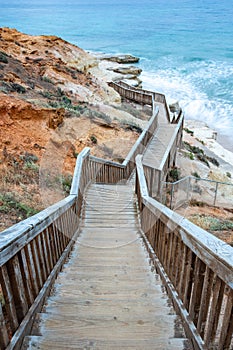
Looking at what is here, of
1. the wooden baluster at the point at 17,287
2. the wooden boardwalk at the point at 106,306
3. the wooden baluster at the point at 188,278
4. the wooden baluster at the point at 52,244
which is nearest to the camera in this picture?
the wooden baluster at the point at 17,287

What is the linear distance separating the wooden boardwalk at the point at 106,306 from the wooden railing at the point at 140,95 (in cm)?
1387

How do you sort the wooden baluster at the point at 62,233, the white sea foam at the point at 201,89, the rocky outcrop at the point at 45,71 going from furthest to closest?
the white sea foam at the point at 201,89 < the rocky outcrop at the point at 45,71 < the wooden baluster at the point at 62,233

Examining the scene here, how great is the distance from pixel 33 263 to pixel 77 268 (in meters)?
1.33

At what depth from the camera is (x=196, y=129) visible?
82.5ft

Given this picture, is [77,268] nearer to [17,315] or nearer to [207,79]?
[17,315]

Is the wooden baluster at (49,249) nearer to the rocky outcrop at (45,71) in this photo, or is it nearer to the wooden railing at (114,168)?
the wooden railing at (114,168)

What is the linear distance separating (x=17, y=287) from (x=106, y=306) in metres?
1.04

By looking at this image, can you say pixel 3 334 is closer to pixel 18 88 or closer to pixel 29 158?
pixel 29 158

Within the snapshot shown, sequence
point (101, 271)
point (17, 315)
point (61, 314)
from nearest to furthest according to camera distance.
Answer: point (17, 315), point (61, 314), point (101, 271)

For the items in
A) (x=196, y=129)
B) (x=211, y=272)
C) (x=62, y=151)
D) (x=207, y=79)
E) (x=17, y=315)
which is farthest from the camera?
(x=207, y=79)

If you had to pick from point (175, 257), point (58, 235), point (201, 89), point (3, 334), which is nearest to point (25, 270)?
point (3, 334)

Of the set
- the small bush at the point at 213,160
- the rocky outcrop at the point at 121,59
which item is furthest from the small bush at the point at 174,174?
the rocky outcrop at the point at 121,59

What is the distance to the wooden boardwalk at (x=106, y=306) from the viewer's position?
7.98 feet

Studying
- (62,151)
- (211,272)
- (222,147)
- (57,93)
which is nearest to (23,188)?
(62,151)
